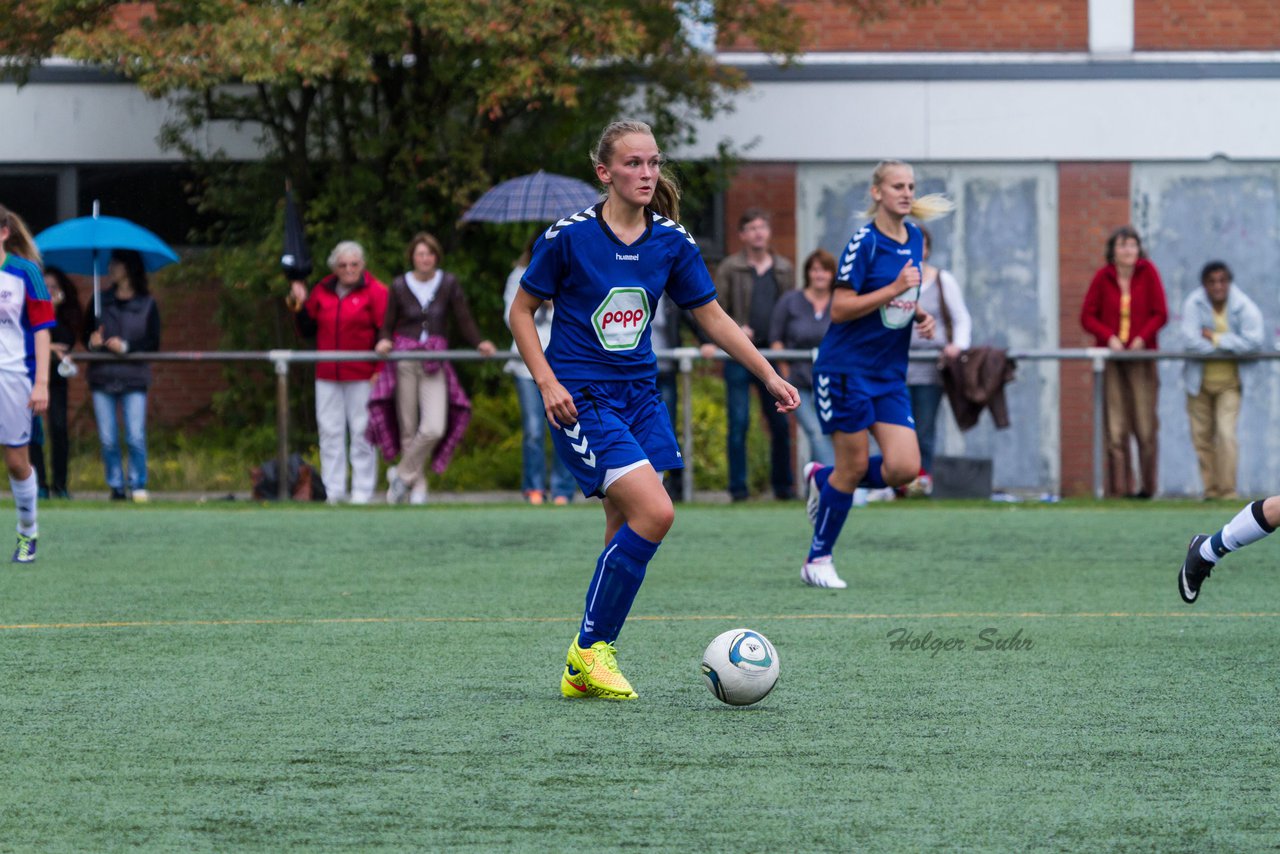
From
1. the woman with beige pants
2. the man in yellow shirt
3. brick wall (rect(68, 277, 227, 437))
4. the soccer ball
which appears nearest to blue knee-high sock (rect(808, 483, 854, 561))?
the soccer ball

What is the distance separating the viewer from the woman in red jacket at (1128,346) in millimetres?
14555

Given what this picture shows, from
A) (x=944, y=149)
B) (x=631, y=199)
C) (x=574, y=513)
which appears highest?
(x=944, y=149)

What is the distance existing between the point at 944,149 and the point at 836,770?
14885 millimetres

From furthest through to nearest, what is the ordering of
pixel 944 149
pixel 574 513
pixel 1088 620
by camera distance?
pixel 944 149 → pixel 574 513 → pixel 1088 620

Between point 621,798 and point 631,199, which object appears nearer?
point 621,798

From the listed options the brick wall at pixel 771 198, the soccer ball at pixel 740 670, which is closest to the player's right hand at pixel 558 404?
the soccer ball at pixel 740 670

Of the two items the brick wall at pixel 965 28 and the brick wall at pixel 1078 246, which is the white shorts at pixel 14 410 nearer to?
the brick wall at pixel 965 28

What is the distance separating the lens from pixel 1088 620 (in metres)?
8.02

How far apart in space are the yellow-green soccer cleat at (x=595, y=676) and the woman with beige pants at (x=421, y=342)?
8.34 meters

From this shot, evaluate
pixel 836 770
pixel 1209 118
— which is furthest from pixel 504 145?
pixel 836 770

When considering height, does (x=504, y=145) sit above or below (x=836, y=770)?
above

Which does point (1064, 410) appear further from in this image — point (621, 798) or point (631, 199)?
point (621, 798)

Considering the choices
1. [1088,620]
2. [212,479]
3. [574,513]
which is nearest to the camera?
[1088,620]

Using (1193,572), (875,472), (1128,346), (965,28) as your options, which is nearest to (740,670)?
(1193,572)
